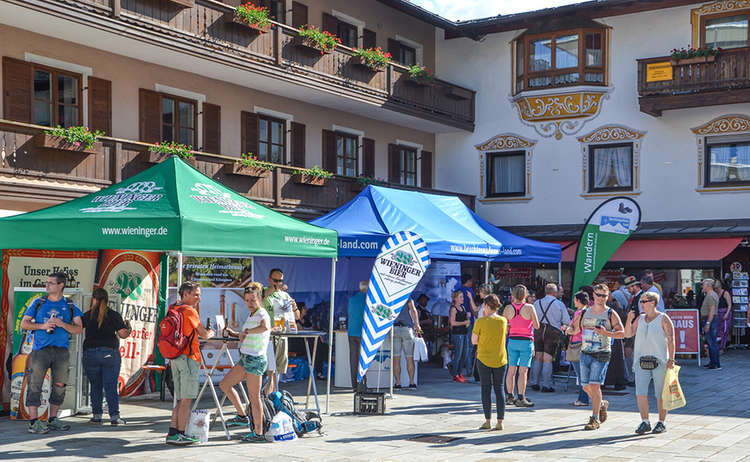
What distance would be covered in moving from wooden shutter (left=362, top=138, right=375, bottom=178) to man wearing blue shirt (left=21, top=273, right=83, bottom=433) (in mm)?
14598

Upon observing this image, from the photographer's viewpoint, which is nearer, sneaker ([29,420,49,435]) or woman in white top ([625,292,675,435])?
sneaker ([29,420,49,435])

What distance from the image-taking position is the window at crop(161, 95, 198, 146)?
1905 centimetres

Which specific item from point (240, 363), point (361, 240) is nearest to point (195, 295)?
point (240, 363)

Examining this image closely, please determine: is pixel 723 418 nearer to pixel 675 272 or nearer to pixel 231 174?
pixel 231 174

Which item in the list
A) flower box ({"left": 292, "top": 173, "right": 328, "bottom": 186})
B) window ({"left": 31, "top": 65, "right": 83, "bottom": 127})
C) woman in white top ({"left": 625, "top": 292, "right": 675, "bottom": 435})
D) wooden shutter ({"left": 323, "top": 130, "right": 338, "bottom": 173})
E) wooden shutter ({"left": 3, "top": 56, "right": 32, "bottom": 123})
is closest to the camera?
woman in white top ({"left": 625, "top": 292, "right": 675, "bottom": 435})

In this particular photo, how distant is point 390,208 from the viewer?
16.3 metres

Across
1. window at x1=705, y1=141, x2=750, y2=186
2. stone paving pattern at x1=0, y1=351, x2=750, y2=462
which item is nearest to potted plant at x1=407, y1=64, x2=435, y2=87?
window at x1=705, y1=141, x2=750, y2=186

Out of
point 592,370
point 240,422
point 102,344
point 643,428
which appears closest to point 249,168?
point 102,344

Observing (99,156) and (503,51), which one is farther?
(503,51)

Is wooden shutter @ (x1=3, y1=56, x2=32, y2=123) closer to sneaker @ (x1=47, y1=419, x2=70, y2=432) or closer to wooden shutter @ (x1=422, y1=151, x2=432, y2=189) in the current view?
sneaker @ (x1=47, y1=419, x2=70, y2=432)

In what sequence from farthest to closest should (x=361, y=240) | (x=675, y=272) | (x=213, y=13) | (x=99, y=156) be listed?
(x=675, y=272) → (x=213, y=13) → (x=99, y=156) → (x=361, y=240)

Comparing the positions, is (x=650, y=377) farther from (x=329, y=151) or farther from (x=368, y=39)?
(x=368, y=39)

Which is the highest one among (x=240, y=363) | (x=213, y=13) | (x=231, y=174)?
(x=213, y=13)

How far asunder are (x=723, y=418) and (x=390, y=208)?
262 inches
